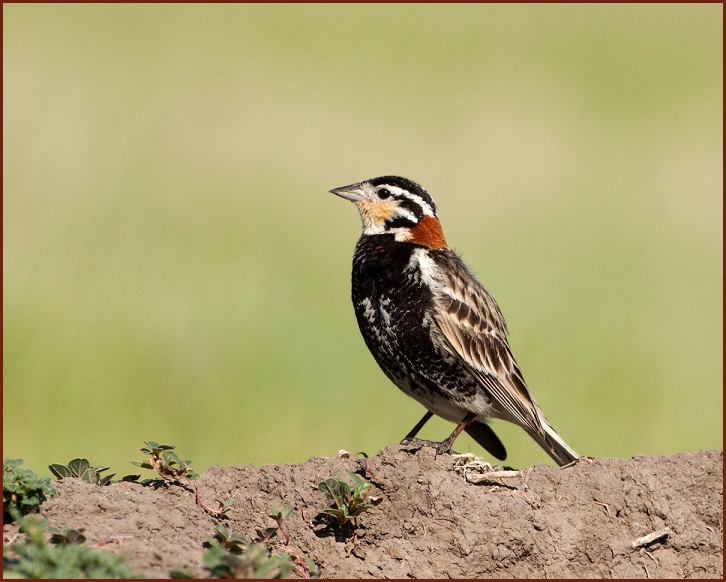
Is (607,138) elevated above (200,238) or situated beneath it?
elevated above

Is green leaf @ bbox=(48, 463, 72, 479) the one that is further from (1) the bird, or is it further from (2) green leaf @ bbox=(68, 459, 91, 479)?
(1) the bird

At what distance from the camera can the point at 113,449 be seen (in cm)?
1065

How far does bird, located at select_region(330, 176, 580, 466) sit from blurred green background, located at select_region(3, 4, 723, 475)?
9.16ft

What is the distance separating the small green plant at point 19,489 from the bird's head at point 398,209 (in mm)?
3719

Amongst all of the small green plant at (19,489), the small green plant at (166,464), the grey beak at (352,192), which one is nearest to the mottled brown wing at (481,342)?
the grey beak at (352,192)

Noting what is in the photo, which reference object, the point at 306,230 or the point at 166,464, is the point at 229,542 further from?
the point at 306,230

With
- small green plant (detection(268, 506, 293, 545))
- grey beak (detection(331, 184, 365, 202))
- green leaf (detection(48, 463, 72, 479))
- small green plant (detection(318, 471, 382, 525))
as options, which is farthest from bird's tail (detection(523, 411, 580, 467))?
green leaf (detection(48, 463, 72, 479))

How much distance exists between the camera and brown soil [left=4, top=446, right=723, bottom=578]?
20.1 feet

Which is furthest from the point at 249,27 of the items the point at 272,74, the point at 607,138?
the point at 607,138

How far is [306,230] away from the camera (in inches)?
621

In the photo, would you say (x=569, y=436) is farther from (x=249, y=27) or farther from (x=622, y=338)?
(x=249, y=27)

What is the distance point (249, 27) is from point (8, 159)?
1096 cm

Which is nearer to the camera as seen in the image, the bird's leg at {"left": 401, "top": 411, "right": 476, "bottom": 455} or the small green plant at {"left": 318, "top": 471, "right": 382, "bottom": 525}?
the small green plant at {"left": 318, "top": 471, "right": 382, "bottom": 525}

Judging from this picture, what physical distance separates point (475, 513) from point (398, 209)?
2.96m
